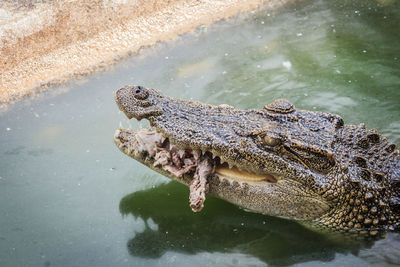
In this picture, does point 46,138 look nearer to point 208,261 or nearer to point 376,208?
point 208,261

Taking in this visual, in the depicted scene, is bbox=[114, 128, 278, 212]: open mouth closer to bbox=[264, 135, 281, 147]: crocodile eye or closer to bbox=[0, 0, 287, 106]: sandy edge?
bbox=[264, 135, 281, 147]: crocodile eye

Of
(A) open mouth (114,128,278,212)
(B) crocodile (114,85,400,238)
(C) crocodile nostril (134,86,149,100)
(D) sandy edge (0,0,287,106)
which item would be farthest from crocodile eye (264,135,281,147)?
(D) sandy edge (0,0,287,106)

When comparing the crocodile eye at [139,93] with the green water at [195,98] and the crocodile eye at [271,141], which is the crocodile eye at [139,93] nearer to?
the crocodile eye at [271,141]

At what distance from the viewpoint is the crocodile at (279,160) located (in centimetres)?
298

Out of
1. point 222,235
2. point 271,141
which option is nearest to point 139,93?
point 271,141

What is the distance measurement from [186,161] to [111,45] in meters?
3.76

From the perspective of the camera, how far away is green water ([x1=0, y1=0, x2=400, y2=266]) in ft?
11.1

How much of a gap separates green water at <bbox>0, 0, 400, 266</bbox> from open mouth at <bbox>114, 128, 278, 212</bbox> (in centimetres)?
61

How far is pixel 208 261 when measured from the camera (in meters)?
3.28

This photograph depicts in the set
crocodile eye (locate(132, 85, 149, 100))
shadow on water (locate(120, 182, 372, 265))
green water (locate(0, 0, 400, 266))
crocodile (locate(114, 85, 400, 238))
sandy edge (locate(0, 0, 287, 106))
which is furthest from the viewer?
sandy edge (locate(0, 0, 287, 106))

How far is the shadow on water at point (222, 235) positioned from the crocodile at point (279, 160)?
20 centimetres

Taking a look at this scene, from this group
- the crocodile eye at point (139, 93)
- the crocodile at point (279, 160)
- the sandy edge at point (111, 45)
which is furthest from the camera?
the sandy edge at point (111, 45)

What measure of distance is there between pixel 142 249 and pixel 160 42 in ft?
12.8

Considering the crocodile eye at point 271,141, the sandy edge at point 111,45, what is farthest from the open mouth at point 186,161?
the sandy edge at point 111,45
